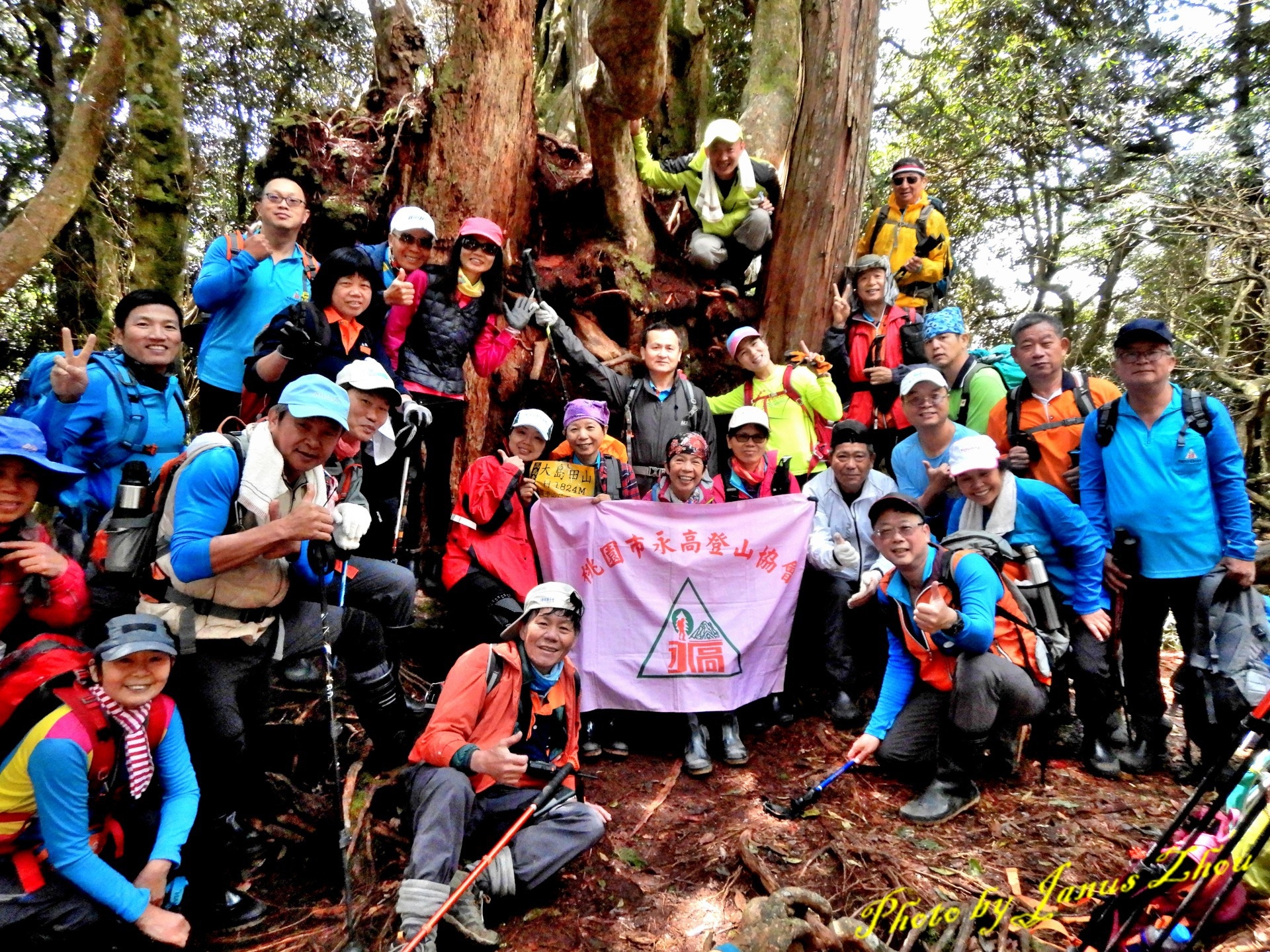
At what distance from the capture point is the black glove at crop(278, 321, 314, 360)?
465 cm

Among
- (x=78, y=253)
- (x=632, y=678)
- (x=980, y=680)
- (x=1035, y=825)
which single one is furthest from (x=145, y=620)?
(x=78, y=253)

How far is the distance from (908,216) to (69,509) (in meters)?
7.88

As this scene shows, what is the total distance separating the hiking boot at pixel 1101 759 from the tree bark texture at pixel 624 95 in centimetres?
639

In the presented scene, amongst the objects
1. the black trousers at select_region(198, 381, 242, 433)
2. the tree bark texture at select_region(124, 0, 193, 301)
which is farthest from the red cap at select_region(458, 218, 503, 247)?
the tree bark texture at select_region(124, 0, 193, 301)

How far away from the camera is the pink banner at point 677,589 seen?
573 cm

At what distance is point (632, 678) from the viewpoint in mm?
5719

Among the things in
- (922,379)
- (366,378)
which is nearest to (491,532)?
(366,378)

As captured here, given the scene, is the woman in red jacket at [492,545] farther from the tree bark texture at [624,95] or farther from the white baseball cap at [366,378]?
the tree bark texture at [624,95]

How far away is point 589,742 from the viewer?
18.5ft

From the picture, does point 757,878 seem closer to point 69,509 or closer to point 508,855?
point 508,855

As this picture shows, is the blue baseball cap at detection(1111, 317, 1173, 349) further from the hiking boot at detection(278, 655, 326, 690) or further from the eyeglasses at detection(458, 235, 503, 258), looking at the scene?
the hiking boot at detection(278, 655, 326, 690)

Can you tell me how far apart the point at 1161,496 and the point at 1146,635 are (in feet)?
3.46

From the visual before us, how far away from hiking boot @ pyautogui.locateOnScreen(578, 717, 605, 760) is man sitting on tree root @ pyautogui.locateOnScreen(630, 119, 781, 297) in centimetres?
517

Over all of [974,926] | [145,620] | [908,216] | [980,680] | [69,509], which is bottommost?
[974,926]
